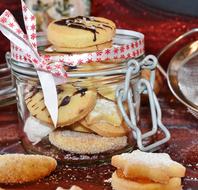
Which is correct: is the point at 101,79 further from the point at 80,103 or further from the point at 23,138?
the point at 23,138

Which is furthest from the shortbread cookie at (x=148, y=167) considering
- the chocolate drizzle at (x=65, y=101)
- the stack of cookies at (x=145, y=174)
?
the chocolate drizzle at (x=65, y=101)

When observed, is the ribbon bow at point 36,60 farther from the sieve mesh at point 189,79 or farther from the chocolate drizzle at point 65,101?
the sieve mesh at point 189,79

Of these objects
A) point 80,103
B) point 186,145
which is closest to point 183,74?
point 186,145

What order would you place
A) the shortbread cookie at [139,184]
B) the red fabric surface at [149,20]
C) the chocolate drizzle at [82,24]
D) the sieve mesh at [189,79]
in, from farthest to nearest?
the red fabric surface at [149,20]
the sieve mesh at [189,79]
the chocolate drizzle at [82,24]
the shortbread cookie at [139,184]

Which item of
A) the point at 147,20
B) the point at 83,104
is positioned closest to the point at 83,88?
the point at 83,104

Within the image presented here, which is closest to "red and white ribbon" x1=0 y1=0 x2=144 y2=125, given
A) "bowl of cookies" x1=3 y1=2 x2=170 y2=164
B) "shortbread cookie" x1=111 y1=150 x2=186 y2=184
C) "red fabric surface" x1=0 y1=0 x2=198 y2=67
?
"bowl of cookies" x1=3 y1=2 x2=170 y2=164
